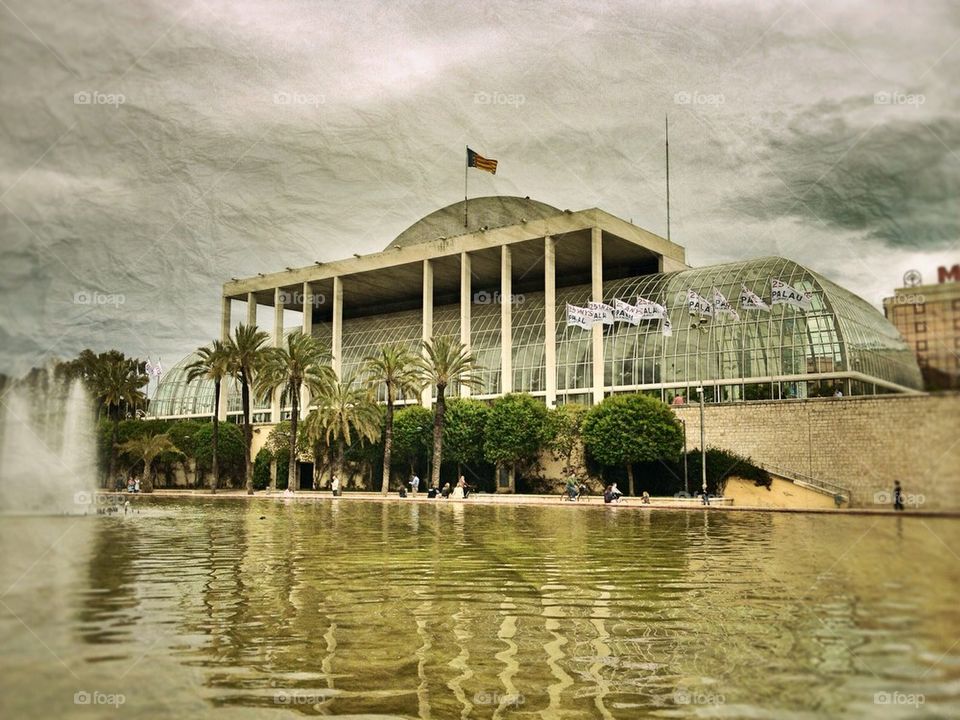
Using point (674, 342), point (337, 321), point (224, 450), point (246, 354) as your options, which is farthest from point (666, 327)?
point (224, 450)

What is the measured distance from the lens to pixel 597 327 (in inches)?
2832

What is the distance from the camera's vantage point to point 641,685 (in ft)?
20.4

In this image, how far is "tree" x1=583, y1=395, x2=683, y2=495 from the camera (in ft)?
188

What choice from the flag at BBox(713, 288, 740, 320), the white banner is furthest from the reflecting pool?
the white banner

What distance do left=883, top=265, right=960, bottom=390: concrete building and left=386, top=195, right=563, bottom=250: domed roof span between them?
71.7 m

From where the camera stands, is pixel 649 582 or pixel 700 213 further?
pixel 649 582

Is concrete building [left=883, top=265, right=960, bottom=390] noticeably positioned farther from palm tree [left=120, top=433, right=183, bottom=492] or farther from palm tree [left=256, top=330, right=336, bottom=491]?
palm tree [left=120, top=433, right=183, bottom=492]

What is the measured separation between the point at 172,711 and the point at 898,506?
451cm

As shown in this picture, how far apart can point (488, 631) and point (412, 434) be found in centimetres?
6513

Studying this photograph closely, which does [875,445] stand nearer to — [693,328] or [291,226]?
[291,226]

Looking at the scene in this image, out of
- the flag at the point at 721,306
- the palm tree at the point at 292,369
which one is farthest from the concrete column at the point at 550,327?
the palm tree at the point at 292,369

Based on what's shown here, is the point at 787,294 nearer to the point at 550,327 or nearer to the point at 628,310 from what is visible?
the point at 628,310

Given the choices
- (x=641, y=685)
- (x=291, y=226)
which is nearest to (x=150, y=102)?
(x=291, y=226)

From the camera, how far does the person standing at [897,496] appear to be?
2173 mm
